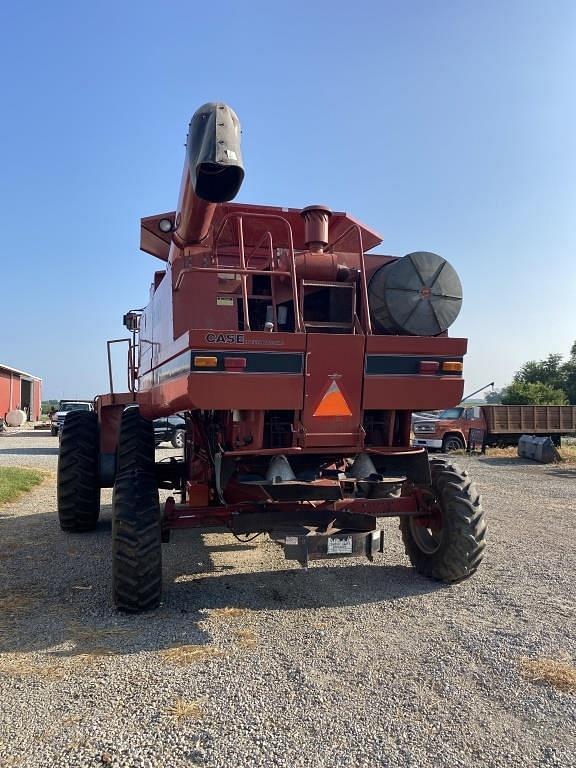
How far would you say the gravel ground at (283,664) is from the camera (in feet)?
9.65

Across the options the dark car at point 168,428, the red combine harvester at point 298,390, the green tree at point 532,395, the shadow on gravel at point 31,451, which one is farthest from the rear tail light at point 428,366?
the green tree at point 532,395

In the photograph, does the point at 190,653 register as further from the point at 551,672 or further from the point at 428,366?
the point at 428,366

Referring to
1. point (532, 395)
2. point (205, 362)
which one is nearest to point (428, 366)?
point (205, 362)

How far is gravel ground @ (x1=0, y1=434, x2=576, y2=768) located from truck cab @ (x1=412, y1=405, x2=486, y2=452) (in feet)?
52.6

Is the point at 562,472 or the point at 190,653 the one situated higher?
the point at 190,653

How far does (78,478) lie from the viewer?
7.97 metres

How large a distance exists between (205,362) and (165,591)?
2.27 meters

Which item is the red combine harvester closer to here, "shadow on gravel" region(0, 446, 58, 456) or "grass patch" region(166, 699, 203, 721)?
"grass patch" region(166, 699, 203, 721)

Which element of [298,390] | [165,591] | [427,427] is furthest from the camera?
[427,427]

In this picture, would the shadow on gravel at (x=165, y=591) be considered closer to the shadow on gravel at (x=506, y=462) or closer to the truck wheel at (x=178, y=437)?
the truck wheel at (x=178, y=437)

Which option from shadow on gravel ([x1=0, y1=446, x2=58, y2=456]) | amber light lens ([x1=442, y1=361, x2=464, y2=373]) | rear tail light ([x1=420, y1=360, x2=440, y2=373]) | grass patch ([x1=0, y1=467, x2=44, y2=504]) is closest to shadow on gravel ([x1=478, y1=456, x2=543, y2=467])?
grass patch ([x1=0, y1=467, x2=44, y2=504])

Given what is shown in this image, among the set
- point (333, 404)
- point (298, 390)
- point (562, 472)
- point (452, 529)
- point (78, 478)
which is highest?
point (298, 390)

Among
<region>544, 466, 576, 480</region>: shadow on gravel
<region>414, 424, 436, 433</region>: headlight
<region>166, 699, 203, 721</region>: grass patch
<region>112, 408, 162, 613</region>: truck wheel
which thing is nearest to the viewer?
<region>166, 699, 203, 721</region>: grass patch

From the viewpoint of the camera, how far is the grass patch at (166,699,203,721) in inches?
126
